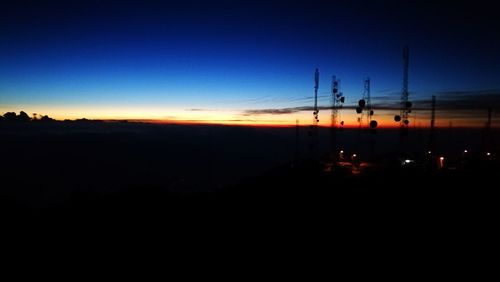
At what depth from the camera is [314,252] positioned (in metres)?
17.2

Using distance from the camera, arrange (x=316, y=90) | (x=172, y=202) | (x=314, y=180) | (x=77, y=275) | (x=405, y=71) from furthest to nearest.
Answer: (x=316, y=90) → (x=405, y=71) → (x=314, y=180) → (x=172, y=202) → (x=77, y=275)

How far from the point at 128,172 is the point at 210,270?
130 metres

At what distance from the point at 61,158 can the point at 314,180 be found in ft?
477

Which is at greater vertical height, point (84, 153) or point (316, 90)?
point (316, 90)

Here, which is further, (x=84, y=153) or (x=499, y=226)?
(x=84, y=153)

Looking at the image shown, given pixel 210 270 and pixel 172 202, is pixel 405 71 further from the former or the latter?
pixel 210 270

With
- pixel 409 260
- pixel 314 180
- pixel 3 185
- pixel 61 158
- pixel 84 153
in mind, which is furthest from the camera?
pixel 84 153

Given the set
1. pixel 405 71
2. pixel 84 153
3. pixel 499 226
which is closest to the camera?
pixel 499 226

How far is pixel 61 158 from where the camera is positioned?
153 meters

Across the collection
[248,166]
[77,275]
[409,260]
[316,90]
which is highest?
[316,90]

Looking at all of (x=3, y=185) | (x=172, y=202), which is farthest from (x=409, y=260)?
(x=3, y=185)

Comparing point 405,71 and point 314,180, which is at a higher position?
point 405,71

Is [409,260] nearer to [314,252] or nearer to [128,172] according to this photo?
[314,252]

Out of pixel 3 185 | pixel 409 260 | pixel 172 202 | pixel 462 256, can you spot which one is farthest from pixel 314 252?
pixel 3 185
